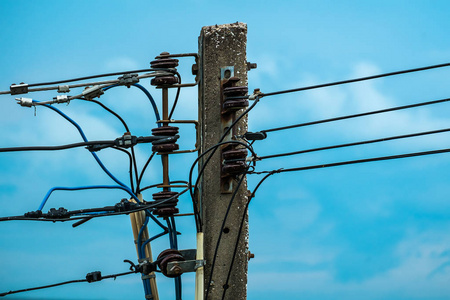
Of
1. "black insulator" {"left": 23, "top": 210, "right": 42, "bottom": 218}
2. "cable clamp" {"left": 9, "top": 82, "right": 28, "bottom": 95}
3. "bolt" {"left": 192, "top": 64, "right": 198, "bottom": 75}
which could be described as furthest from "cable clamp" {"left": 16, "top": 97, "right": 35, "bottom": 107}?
"bolt" {"left": 192, "top": 64, "right": 198, "bottom": 75}

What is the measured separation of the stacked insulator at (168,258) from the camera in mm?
6355

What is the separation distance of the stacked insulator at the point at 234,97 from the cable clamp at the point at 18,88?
1.76m

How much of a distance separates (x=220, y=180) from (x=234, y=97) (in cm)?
68

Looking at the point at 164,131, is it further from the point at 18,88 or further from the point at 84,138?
the point at 18,88

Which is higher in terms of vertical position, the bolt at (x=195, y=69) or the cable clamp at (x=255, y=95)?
the bolt at (x=195, y=69)

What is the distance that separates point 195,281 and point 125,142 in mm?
1265

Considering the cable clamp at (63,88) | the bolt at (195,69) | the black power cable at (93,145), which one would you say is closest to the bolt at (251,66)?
the bolt at (195,69)

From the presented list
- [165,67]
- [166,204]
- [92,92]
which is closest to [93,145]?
[92,92]

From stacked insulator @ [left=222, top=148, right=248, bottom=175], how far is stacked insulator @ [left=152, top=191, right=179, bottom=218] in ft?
2.23

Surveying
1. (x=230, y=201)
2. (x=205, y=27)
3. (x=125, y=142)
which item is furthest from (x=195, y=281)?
(x=205, y=27)

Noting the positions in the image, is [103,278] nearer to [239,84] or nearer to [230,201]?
[230,201]

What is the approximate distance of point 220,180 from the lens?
638cm

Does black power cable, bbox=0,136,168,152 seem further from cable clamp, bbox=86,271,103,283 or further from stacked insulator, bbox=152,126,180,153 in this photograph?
cable clamp, bbox=86,271,103,283

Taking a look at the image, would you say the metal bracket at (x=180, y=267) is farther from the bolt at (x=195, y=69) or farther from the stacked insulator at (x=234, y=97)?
the bolt at (x=195, y=69)
